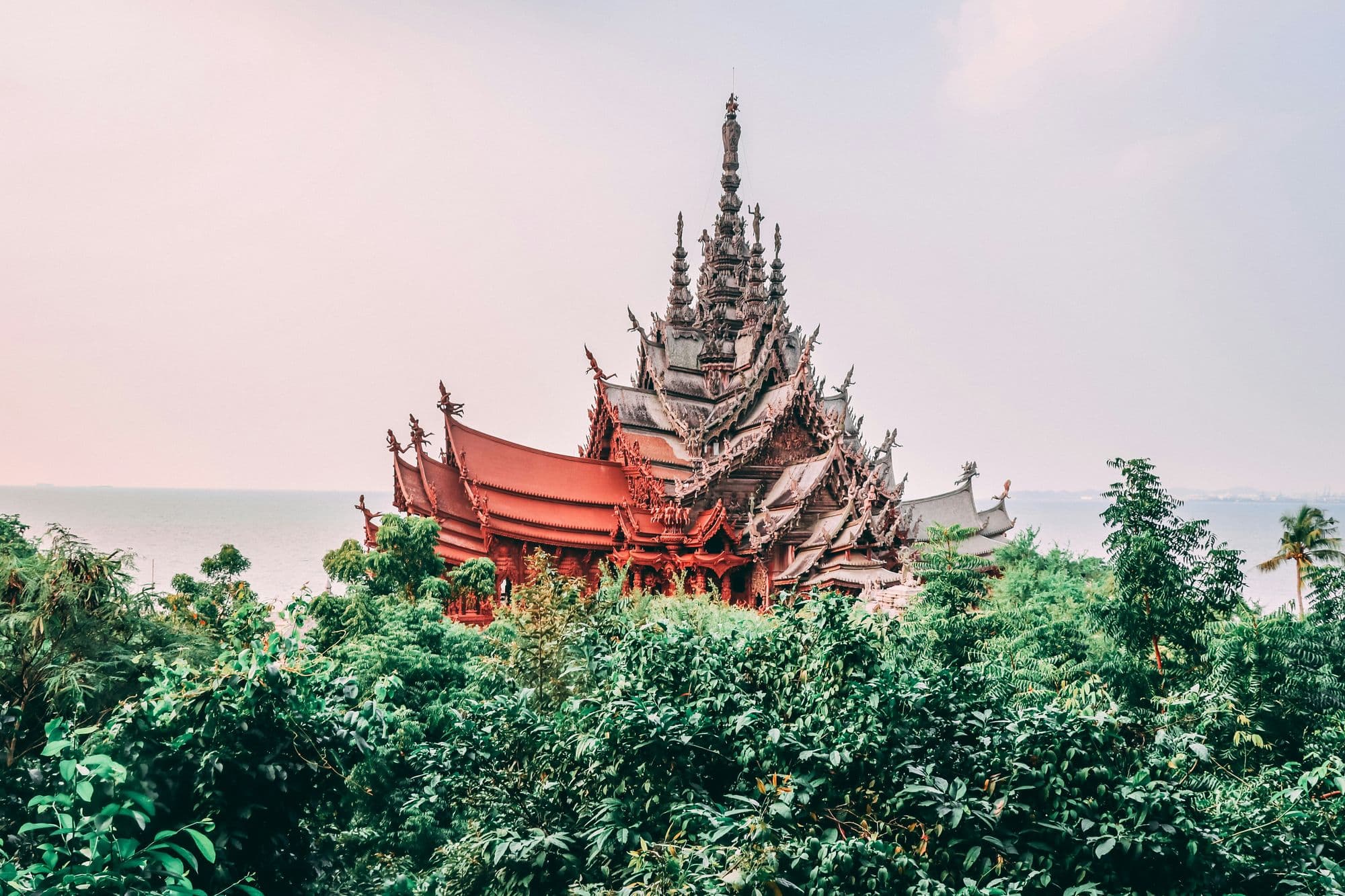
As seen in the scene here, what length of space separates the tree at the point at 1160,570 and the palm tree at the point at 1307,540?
20826 millimetres

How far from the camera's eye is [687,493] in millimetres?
24500

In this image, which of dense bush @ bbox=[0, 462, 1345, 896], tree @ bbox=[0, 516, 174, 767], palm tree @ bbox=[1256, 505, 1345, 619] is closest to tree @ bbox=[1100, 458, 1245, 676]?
dense bush @ bbox=[0, 462, 1345, 896]

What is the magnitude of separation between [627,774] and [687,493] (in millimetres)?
18433

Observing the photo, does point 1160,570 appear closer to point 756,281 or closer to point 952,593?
point 952,593

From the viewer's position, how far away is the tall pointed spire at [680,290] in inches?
1363

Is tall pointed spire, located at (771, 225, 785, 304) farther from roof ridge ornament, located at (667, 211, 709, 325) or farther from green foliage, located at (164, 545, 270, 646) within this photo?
green foliage, located at (164, 545, 270, 646)

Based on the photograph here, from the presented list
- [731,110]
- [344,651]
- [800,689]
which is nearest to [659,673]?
[800,689]

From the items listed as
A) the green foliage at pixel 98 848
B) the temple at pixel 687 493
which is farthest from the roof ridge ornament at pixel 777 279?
the green foliage at pixel 98 848

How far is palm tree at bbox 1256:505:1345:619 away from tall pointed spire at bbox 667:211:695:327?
2249 centimetres

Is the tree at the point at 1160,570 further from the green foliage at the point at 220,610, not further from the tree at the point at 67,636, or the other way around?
the tree at the point at 67,636

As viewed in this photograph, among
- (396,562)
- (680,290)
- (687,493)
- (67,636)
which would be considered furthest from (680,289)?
(67,636)

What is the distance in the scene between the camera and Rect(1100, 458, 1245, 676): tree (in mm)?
10758

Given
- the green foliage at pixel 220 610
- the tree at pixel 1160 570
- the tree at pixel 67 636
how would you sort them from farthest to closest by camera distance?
1. the tree at pixel 1160 570
2. the tree at pixel 67 636
3. the green foliage at pixel 220 610

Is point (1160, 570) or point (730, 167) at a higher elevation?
point (730, 167)
